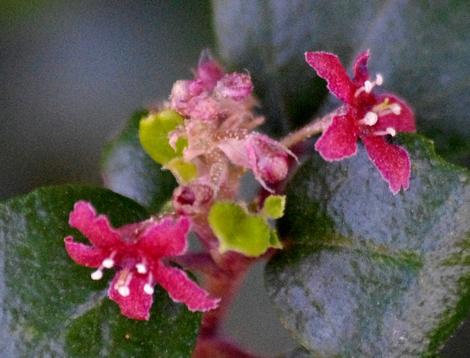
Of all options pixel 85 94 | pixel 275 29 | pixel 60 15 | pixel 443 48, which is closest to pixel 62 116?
pixel 85 94

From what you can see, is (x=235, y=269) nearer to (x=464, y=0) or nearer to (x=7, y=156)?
(x=464, y=0)

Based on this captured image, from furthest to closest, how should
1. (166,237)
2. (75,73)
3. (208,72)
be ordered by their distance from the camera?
(75,73)
(208,72)
(166,237)

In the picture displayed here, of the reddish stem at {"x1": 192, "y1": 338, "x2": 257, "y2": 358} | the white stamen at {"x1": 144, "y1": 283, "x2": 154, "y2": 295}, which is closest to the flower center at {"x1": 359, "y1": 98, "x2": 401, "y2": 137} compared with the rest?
the white stamen at {"x1": 144, "y1": 283, "x2": 154, "y2": 295}

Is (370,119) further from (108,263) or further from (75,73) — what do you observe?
(75,73)

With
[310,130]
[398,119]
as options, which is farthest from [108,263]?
[398,119]

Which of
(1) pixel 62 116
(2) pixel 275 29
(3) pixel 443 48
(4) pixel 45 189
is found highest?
(4) pixel 45 189

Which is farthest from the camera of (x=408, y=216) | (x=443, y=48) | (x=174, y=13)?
(x=174, y=13)
